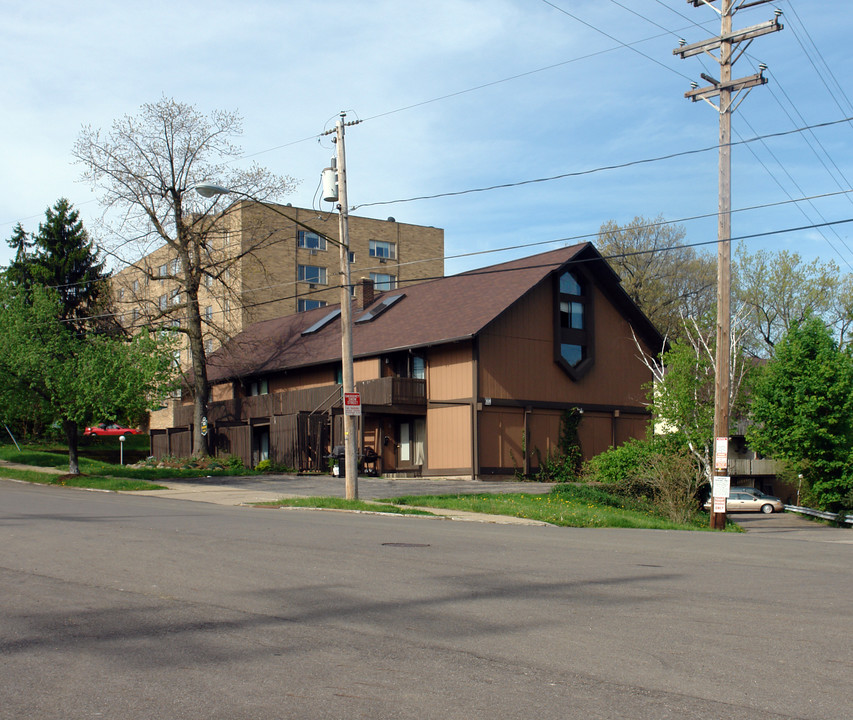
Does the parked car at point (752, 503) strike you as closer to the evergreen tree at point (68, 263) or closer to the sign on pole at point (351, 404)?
the sign on pole at point (351, 404)

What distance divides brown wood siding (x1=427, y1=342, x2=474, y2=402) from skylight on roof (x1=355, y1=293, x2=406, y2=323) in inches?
242

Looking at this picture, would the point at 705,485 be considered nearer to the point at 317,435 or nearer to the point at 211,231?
the point at 317,435

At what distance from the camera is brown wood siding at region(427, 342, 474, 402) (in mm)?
35344

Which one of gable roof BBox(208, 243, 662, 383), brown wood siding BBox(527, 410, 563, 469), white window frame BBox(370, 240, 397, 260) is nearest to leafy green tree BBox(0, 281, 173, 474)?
gable roof BBox(208, 243, 662, 383)

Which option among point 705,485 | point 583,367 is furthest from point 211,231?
point 705,485

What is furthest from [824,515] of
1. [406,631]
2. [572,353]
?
[406,631]

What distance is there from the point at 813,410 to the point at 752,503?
43.8ft

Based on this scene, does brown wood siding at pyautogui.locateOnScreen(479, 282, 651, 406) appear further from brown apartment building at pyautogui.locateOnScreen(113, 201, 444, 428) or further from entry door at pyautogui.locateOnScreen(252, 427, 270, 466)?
brown apartment building at pyautogui.locateOnScreen(113, 201, 444, 428)

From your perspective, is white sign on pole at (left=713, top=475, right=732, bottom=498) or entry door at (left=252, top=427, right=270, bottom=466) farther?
entry door at (left=252, top=427, right=270, bottom=466)

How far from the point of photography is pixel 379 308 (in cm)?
4309

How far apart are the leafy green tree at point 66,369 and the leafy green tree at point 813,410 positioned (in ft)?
75.0

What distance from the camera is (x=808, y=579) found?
11.2m

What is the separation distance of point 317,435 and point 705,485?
16652 mm

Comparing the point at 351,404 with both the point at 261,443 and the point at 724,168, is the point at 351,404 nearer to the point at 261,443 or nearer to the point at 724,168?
the point at 724,168
